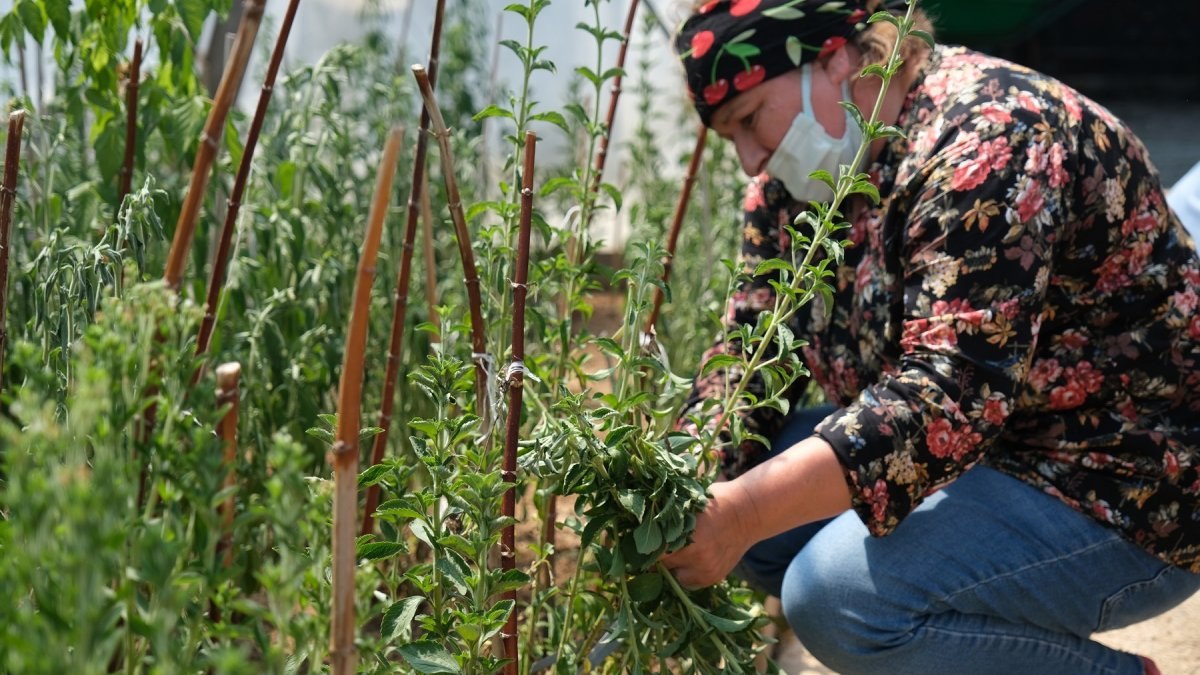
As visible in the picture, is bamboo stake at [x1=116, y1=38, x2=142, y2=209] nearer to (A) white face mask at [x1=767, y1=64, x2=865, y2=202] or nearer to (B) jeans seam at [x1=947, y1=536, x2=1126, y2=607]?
(A) white face mask at [x1=767, y1=64, x2=865, y2=202]

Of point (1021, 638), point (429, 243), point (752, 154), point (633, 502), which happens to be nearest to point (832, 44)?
point (752, 154)

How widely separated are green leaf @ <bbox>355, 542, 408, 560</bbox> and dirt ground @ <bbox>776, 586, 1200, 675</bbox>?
3.29 feet

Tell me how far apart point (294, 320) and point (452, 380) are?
Answer: 2.36 ft

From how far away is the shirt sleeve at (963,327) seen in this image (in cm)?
139

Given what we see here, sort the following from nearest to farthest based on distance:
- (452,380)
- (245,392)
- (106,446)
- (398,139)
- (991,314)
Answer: (106,446) → (398,139) → (452,380) → (991,314) → (245,392)

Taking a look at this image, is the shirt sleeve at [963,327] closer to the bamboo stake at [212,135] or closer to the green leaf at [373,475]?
the green leaf at [373,475]

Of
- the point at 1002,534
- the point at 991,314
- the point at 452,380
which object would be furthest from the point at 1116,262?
the point at 452,380

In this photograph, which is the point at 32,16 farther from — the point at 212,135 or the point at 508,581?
the point at 508,581

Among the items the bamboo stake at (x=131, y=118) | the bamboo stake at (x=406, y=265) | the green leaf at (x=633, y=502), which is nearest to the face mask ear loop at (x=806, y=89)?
the bamboo stake at (x=406, y=265)

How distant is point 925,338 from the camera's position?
1.42m

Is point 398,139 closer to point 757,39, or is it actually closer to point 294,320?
point 757,39

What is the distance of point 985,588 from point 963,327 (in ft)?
1.26

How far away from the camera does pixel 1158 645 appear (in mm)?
2098

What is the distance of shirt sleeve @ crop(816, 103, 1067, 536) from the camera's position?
1391 millimetres
